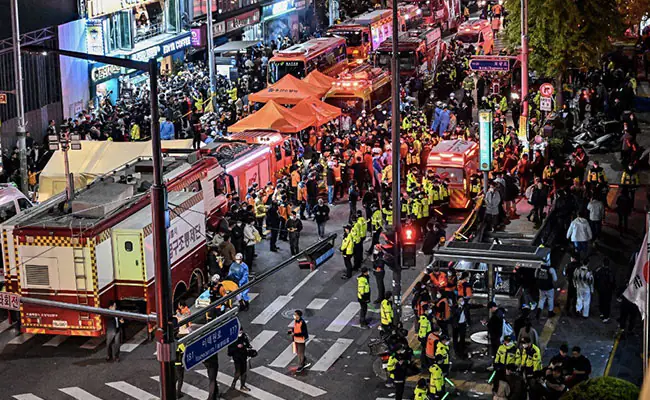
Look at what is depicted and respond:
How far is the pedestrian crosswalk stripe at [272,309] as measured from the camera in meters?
28.6

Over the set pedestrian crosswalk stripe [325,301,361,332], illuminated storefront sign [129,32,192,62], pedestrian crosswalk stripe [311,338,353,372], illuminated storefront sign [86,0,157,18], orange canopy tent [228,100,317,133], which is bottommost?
pedestrian crosswalk stripe [325,301,361,332]

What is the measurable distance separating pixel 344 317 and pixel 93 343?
592cm

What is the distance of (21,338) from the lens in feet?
90.3

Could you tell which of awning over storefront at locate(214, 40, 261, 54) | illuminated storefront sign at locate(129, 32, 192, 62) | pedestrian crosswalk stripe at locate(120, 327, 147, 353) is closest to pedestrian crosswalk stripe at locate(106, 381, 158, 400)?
pedestrian crosswalk stripe at locate(120, 327, 147, 353)

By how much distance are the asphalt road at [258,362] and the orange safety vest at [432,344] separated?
1.24 metres

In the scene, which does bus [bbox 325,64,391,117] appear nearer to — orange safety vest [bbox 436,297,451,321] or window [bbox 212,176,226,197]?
window [bbox 212,176,226,197]

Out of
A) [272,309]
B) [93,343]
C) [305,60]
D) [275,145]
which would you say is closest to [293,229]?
[272,309]

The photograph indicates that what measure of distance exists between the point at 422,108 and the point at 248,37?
25.4 meters

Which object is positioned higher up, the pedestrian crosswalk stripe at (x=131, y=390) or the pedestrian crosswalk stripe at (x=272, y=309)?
the pedestrian crosswalk stripe at (x=131, y=390)

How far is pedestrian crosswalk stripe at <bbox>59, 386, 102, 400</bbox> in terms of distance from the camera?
79.2 ft

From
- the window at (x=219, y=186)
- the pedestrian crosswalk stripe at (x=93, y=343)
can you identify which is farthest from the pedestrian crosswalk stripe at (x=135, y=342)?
the window at (x=219, y=186)

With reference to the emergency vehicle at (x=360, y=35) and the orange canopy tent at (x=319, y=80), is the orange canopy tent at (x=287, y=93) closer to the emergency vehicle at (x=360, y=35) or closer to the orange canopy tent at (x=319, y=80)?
the orange canopy tent at (x=319, y=80)

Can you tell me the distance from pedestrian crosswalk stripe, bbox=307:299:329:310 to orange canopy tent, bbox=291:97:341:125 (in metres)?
15.9

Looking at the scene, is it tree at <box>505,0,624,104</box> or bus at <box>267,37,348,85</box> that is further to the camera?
bus at <box>267,37,348,85</box>
